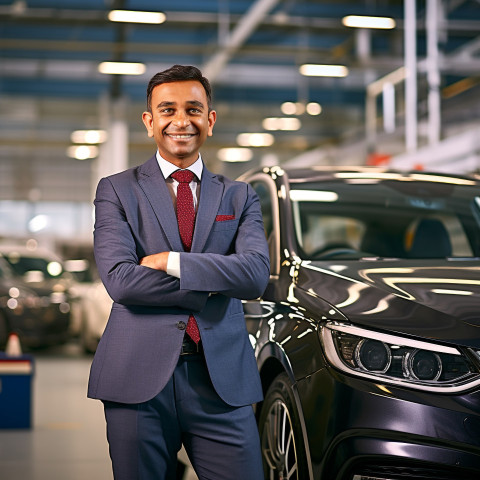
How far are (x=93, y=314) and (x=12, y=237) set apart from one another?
2124 cm

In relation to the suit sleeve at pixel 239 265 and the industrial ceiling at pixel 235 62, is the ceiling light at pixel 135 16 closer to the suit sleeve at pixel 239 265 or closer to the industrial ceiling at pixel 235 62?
the industrial ceiling at pixel 235 62

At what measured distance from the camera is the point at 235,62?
83.3ft

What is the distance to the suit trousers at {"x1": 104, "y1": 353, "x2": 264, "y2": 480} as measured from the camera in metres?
2.44

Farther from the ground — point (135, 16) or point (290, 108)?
point (135, 16)

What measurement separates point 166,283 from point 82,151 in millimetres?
33761

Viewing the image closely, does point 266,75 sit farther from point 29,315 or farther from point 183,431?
point 183,431

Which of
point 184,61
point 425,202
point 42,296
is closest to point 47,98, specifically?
point 184,61

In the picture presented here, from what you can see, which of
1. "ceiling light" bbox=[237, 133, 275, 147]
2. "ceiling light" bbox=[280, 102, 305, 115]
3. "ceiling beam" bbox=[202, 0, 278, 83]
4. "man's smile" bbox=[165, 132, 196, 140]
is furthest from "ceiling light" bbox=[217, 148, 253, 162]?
"man's smile" bbox=[165, 132, 196, 140]

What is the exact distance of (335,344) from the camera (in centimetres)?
315

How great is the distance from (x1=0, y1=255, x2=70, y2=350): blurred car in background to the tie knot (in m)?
10.1

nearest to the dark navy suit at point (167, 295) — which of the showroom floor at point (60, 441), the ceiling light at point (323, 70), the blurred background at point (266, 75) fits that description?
the showroom floor at point (60, 441)

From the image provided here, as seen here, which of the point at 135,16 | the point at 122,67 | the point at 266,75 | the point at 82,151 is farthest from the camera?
the point at 82,151

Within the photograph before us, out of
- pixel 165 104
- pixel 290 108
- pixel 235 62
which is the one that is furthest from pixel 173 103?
pixel 290 108

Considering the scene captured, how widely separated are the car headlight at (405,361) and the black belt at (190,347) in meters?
0.75
